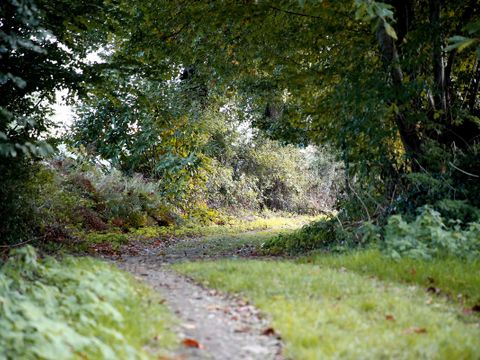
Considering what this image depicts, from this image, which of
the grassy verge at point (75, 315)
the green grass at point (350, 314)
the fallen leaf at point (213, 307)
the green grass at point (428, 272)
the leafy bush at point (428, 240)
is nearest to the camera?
the grassy verge at point (75, 315)

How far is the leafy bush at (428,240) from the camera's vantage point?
24.7 ft

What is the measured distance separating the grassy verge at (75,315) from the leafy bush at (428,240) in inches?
162

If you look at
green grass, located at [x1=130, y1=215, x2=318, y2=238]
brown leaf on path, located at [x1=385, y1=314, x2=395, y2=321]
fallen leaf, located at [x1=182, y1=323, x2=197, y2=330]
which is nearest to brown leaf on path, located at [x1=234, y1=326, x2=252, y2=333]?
fallen leaf, located at [x1=182, y1=323, x2=197, y2=330]

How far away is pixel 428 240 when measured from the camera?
802 cm

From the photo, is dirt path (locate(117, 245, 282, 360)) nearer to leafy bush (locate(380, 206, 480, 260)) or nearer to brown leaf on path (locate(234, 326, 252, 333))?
brown leaf on path (locate(234, 326, 252, 333))

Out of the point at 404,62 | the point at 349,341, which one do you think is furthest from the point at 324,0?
the point at 349,341

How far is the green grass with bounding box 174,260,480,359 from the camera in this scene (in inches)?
166

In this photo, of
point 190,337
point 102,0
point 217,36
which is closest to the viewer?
point 190,337

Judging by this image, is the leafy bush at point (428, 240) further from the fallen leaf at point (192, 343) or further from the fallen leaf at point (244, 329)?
the fallen leaf at point (192, 343)

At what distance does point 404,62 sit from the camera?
381 inches

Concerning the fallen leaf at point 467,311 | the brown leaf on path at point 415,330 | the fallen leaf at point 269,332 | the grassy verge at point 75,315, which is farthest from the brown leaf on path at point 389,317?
the grassy verge at point 75,315

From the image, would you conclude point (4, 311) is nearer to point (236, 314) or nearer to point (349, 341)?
point (236, 314)

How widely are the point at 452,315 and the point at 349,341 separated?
1.69 meters

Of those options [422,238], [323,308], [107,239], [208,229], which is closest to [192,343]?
[323,308]
